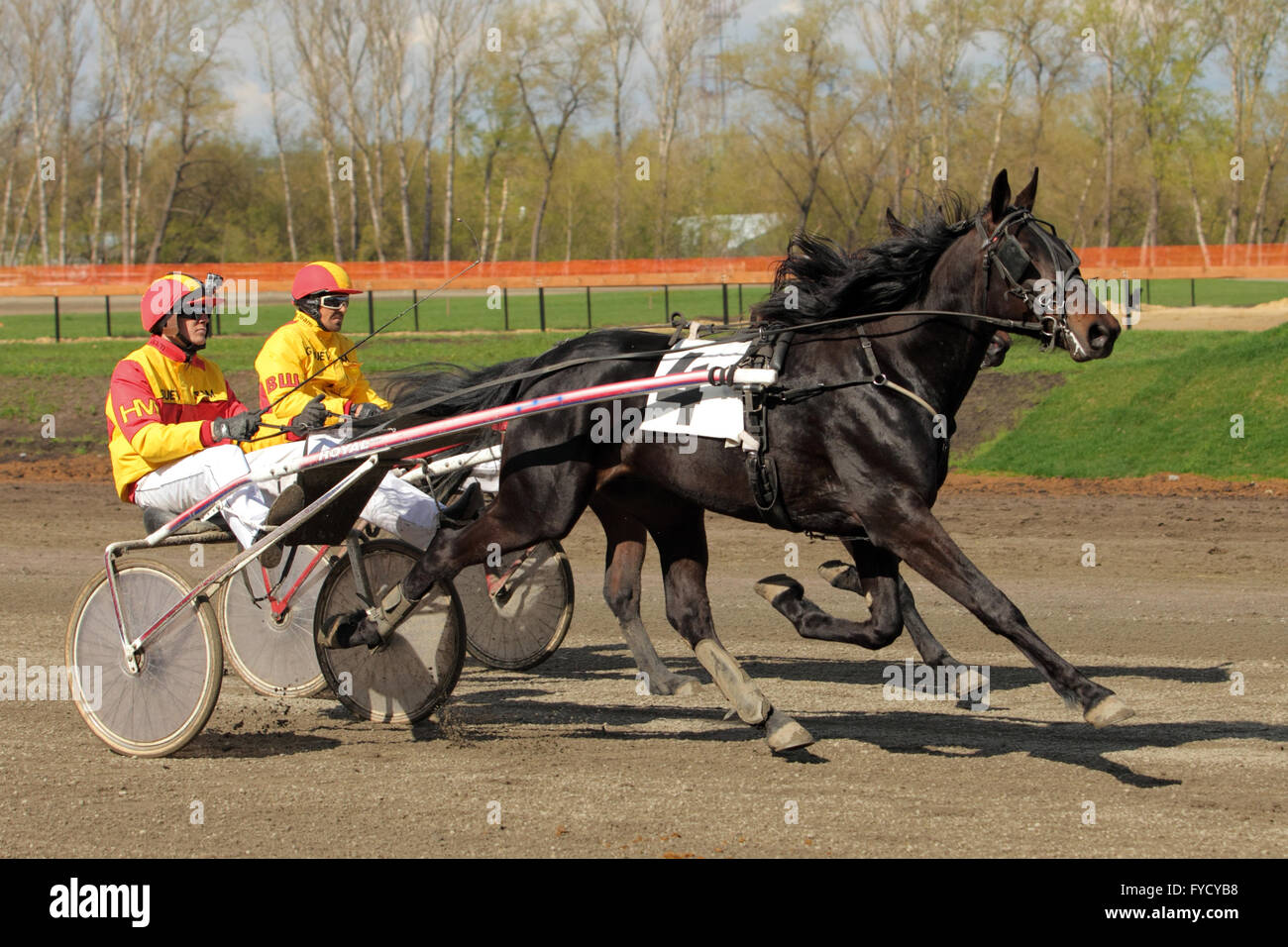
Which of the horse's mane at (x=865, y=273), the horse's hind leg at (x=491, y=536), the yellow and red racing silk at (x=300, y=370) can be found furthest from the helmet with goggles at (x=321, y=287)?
the horse's mane at (x=865, y=273)

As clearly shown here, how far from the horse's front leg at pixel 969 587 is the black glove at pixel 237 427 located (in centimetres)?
219

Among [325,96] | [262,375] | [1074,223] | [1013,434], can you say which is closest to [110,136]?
[325,96]

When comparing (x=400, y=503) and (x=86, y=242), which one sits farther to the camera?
(x=86, y=242)

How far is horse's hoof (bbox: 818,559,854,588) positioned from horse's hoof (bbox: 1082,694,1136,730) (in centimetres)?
158

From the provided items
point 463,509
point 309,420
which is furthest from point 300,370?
point 463,509

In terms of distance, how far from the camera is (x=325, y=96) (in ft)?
127

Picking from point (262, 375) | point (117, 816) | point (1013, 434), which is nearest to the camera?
point (117, 816)

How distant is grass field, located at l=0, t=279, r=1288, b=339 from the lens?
25484mm

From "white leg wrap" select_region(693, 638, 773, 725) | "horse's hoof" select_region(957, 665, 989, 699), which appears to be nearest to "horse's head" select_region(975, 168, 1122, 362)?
"horse's hoof" select_region(957, 665, 989, 699)

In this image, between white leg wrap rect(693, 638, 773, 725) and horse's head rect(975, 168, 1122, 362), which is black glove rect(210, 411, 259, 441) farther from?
horse's head rect(975, 168, 1122, 362)

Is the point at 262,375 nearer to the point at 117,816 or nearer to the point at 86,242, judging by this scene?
the point at 117,816

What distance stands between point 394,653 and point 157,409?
1.32 metres

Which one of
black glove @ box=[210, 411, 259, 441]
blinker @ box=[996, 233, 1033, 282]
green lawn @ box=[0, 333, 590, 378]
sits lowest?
black glove @ box=[210, 411, 259, 441]

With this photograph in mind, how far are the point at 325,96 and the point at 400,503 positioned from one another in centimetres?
Result: 3589
